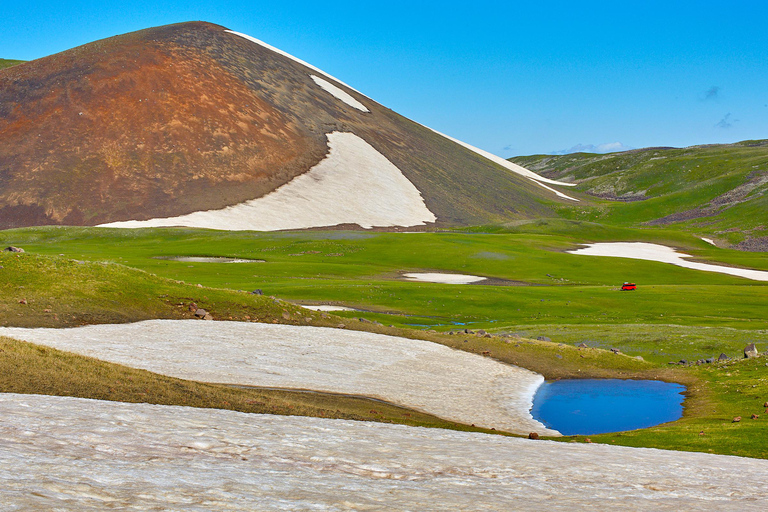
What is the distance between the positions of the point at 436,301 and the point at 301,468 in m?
50.8

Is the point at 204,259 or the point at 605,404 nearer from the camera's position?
the point at 605,404

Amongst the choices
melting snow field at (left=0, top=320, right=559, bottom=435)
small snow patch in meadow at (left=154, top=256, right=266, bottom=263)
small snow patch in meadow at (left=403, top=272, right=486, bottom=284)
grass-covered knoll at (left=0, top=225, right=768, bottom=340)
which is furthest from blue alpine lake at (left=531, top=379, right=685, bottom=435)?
small snow patch in meadow at (left=154, top=256, right=266, bottom=263)

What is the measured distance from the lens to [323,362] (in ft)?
115

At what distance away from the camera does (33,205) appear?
125 meters

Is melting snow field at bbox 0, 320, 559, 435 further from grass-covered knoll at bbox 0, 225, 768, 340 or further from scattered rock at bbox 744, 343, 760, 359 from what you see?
grass-covered knoll at bbox 0, 225, 768, 340

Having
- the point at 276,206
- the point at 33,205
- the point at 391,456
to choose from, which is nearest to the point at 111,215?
the point at 33,205

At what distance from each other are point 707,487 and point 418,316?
44590 mm

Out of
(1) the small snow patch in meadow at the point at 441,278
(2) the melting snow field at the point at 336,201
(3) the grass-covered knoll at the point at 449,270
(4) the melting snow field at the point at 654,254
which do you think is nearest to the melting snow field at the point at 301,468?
(3) the grass-covered knoll at the point at 449,270

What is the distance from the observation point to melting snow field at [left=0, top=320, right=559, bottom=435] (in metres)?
29.8

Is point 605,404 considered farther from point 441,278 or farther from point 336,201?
point 336,201

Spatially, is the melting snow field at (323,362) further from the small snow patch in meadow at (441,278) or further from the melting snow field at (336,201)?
the melting snow field at (336,201)

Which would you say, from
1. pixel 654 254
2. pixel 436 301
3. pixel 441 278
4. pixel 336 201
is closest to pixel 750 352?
pixel 436 301

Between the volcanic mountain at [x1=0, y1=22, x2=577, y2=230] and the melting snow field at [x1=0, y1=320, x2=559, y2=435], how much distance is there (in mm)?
93270

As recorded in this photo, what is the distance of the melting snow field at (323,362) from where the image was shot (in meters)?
29.8
